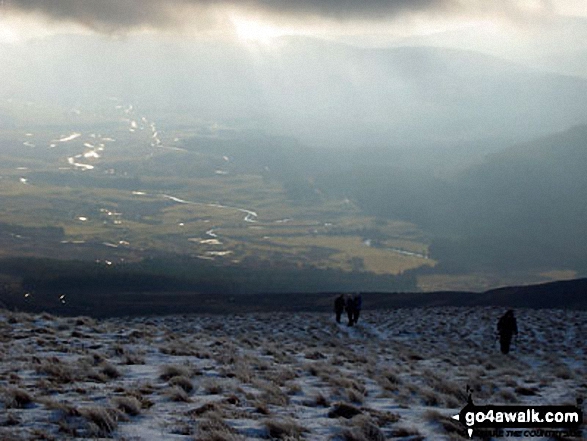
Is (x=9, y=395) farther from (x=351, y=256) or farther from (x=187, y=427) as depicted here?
(x=351, y=256)

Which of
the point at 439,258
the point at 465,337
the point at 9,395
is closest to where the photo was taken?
the point at 9,395

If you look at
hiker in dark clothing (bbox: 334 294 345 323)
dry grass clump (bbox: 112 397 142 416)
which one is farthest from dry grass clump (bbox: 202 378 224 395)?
hiker in dark clothing (bbox: 334 294 345 323)

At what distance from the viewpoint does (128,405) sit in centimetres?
1177

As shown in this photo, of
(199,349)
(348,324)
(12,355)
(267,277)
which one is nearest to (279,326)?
(348,324)

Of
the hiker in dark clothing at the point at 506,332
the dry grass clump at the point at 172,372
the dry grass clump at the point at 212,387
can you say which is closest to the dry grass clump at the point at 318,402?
the dry grass clump at the point at 212,387

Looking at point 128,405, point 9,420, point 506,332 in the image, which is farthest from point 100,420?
point 506,332

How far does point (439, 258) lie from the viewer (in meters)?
164

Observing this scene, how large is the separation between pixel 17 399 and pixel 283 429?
3.94 m

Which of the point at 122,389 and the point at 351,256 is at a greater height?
the point at 351,256

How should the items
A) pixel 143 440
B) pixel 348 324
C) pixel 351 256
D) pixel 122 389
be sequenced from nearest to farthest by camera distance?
pixel 143 440 → pixel 122 389 → pixel 348 324 → pixel 351 256

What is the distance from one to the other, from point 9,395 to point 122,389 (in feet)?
6.71

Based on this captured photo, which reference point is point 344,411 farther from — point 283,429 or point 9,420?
point 9,420

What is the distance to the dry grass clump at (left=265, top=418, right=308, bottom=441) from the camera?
10781 millimetres

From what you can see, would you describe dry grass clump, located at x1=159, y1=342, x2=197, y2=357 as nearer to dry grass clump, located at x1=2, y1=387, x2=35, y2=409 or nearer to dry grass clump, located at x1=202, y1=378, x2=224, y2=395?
dry grass clump, located at x1=202, y1=378, x2=224, y2=395
